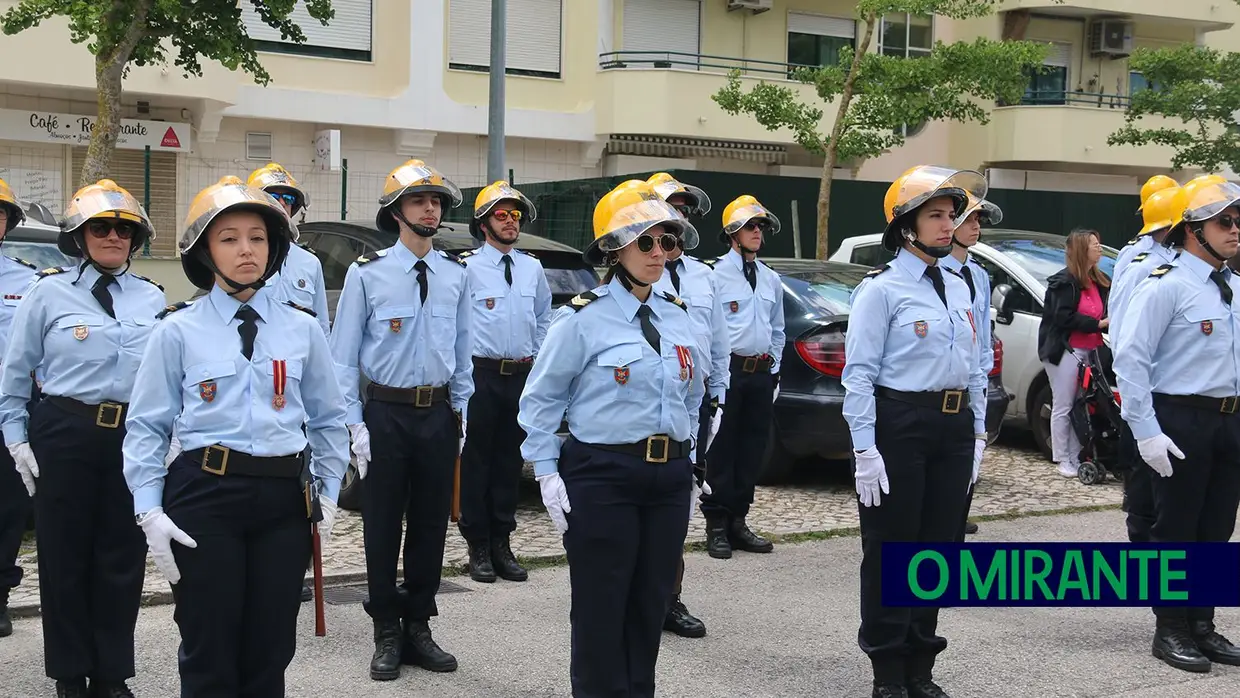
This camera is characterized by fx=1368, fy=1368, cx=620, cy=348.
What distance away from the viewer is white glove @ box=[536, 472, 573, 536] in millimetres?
4781

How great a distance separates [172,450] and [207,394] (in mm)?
237

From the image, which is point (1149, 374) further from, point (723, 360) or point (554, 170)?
point (554, 170)

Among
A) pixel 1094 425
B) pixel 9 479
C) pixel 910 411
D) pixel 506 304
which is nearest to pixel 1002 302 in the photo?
pixel 1094 425

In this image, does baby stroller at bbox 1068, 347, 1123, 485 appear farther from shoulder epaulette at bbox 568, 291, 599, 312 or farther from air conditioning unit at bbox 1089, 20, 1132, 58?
air conditioning unit at bbox 1089, 20, 1132, 58

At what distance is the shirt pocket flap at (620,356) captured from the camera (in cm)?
480

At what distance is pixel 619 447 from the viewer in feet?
15.6

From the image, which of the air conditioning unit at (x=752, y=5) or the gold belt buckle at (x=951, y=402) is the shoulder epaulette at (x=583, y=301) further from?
the air conditioning unit at (x=752, y=5)

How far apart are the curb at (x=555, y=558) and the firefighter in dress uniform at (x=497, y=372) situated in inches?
7.2

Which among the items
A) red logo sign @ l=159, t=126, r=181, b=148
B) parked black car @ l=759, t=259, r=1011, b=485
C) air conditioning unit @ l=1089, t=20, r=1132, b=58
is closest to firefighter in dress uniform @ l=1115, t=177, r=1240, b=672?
parked black car @ l=759, t=259, r=1011, b=485

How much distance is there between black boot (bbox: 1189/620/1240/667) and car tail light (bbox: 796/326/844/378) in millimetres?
3673

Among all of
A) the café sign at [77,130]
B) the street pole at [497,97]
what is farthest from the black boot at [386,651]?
the café sign at [77,130]

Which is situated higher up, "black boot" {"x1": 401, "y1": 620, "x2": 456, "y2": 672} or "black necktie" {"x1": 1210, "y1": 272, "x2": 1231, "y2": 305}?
"black necktie" {"x1": 1210, "y1": 272, "x2": 1231, "y2": 305}

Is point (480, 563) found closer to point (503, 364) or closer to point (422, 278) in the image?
point (503, 364)

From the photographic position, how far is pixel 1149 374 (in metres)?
6.19
